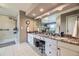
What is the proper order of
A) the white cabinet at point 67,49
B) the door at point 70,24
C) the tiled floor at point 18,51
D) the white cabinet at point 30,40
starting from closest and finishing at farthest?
1. the white cabinet at point 67,49
2. the door at point 70,24
3. the tiled floor at point 18,51
4. the white cabinet at point 30,40

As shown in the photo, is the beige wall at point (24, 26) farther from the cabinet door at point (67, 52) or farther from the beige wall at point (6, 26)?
the cabinet door at point (67, 52)

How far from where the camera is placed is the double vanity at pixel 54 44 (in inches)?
68.8

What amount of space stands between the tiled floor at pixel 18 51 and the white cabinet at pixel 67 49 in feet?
1.55

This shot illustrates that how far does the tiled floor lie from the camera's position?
1981 millimetres

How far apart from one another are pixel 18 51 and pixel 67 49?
89 centimetres

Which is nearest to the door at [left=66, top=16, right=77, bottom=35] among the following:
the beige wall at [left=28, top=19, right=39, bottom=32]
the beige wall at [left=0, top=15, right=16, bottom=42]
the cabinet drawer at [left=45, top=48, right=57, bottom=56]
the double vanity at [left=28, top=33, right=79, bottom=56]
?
the double vanity at [left=28, top=33, right=79, bottom=56]

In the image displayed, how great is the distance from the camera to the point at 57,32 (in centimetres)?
197

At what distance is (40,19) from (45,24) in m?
0.14

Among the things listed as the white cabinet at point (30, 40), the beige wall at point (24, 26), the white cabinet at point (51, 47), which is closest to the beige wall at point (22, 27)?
the beige wall at point (24, 26)

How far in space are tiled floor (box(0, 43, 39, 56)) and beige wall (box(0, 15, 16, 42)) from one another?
20 centimetres

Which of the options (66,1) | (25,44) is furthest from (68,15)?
(25,44)

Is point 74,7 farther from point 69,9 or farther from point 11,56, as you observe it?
point 11,56

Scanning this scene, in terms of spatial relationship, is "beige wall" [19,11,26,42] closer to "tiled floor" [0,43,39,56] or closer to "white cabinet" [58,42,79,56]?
"tiled floor" [0,43,39,56]

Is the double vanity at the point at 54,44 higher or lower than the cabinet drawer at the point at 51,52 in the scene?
higher
